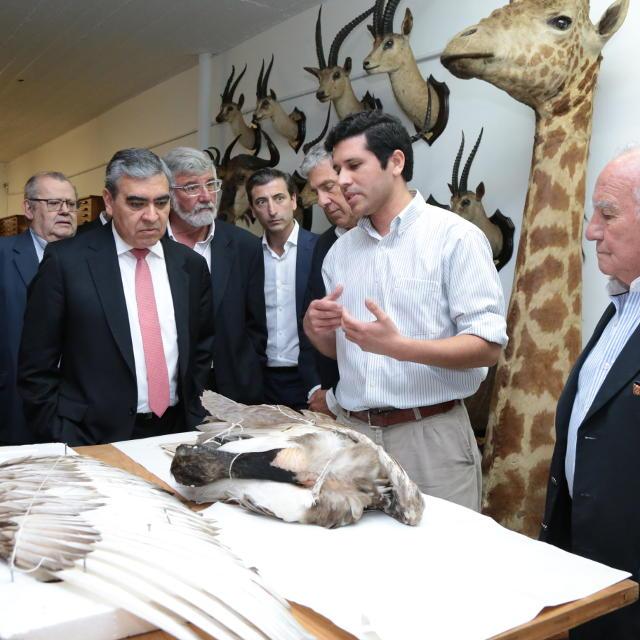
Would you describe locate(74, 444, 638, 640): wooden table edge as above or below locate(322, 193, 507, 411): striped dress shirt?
below

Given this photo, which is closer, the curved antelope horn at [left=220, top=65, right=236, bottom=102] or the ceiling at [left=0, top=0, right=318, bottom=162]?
the ceiling at [left=0, top=0, right=318, bottom=162]

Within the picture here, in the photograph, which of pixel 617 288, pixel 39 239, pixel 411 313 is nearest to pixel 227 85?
pixel 39 239

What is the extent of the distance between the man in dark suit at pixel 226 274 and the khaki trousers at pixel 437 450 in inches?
50.3

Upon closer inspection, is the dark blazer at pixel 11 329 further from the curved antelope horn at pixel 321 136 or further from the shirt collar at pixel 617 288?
the shirt collar at pixel 617 288

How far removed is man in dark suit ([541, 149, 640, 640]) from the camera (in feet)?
5.16

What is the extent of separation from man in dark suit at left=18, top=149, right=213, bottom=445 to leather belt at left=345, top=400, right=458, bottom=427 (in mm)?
690

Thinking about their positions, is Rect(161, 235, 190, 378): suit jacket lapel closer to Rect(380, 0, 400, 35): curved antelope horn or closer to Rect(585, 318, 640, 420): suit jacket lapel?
Rect(585, 318, 640, 420): suit jacket lapel

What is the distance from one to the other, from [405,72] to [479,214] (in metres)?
1.01

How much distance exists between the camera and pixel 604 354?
67.6 inches

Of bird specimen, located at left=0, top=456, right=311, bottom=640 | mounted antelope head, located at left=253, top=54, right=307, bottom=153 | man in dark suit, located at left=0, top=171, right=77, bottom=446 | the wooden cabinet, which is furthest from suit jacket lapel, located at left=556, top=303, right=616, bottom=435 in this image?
the wooden cabinet

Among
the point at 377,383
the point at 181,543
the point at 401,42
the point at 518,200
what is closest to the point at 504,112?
the point at 518,200

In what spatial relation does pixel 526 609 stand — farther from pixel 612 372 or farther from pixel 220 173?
pixel 220 173

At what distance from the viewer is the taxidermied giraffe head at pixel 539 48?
293 centimetres

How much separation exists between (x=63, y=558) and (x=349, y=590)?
0.40m
